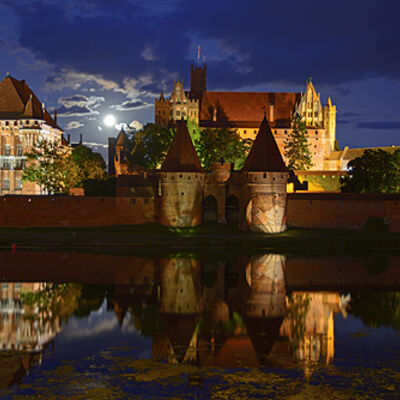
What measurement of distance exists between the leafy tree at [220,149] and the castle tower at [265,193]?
13905 millimetres

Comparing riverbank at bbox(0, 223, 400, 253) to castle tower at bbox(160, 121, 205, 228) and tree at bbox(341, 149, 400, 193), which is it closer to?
castle tower at bbox(160, 121, 205, 228)

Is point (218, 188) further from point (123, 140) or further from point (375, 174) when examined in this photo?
point (123, 140)

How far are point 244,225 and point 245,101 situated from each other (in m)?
39.6

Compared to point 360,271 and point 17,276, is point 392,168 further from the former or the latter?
point 17,276

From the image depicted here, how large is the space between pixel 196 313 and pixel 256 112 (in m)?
59.6

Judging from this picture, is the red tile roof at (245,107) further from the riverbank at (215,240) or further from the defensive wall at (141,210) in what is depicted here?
the riverbank at (215,240)

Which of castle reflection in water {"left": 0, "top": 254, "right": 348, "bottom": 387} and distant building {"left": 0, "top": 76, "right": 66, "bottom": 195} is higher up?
distant building {"left": 0, "top": 76, "right": 66, "bottom": 195}

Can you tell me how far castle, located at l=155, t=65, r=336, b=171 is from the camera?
74.7 m

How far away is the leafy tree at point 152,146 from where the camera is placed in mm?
57969

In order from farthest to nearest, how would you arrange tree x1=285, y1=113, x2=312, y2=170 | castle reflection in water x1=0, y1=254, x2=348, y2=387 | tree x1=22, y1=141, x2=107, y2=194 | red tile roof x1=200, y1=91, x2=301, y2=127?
red tile roof x1=200, y1=91, x2=301, y2=127 < tree x1=285, y1=113, x2=312, y2=170 < tree x1=22, y1=141, x2=107, y2=194 < castle reflection in water x1=0, y1=254, x2=348, y2=387

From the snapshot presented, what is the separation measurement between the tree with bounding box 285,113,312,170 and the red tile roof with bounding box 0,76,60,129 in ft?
98.3

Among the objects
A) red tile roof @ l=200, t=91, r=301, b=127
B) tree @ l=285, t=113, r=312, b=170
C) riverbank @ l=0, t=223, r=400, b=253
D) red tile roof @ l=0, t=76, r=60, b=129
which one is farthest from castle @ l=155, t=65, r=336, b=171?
riverbank @ l=0, t=223, r=400, b=253

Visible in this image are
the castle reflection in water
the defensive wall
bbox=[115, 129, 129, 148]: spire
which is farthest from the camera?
bbox=[115, 129, 129, 148]: spire

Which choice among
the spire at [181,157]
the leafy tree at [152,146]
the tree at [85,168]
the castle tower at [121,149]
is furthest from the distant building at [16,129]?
the spire at [181,157]
